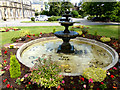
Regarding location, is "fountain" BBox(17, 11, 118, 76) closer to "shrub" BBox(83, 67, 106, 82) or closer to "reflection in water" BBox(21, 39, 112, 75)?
"reflection in water" BBox(21, 39, 112, 75)

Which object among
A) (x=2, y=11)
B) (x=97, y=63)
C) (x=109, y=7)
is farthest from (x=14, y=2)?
(x=97, y=63)

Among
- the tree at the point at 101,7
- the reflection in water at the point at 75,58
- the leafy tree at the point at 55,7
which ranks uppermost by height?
the leafy tree at the point at 55,7

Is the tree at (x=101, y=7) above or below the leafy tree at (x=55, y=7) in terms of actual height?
below

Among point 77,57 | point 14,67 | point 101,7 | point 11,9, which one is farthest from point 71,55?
point 11,9

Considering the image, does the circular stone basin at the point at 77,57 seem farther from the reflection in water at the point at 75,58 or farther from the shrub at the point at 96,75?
the shrub at the point at 96,75

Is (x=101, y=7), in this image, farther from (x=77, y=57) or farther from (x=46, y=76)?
(x=46, y=76)

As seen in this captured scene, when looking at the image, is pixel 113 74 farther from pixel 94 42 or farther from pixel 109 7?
pixel 109 7

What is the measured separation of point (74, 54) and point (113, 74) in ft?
11.7

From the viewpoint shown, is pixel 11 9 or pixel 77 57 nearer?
pixel 77 57

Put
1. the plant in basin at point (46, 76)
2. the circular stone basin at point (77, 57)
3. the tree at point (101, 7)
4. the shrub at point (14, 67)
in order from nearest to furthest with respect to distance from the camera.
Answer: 1. the plant in basin at point (46, 76)
2. the shrub at point (14, 67)
3. the circular stone basin at point (77, 57)
4. the tree at point (101, 7)

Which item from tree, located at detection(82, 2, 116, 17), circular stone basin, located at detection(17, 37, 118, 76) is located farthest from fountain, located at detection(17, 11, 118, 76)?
tree, located at detection(82, 2, 116, 17)

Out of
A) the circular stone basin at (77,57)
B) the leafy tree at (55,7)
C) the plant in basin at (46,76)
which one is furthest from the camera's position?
the leafy tree at (55,7)

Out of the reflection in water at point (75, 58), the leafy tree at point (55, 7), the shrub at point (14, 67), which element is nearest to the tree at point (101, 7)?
the reflection in water at point (75, 58)

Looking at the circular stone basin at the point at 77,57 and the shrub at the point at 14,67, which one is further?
the circular stone basin at the point at 77,57
